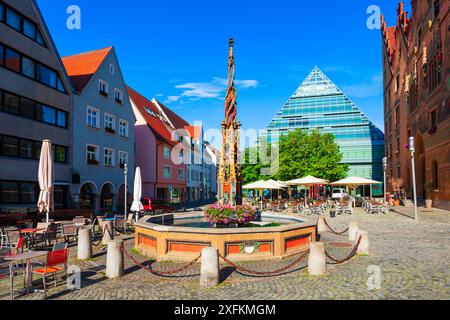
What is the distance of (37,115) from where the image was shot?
22.6 meters

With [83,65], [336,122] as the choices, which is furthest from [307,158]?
[336,122]

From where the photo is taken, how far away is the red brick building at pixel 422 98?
2517cm

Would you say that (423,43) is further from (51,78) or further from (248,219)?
(51,78)

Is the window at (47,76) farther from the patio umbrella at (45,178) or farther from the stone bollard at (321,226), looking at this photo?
the stone bollard at (321,226)

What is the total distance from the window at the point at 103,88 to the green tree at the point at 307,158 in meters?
23.3

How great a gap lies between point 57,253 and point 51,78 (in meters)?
20.7

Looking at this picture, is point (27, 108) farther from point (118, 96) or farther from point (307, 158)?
point (307, 158)

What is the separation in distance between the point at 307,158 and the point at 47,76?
31.2 metres

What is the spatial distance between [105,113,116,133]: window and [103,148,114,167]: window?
1844 millimetres

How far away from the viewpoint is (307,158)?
42969mm

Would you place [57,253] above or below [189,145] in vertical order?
below

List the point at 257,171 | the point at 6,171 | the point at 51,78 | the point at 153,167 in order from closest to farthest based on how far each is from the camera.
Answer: the point at 6,171 → the point at 51,78 → the point at 153,167 → the point at 257,171

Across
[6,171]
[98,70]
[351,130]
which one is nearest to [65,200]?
[6,171]

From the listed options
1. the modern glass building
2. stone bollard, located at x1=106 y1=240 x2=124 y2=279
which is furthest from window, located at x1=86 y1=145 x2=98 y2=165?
the modern glass building
